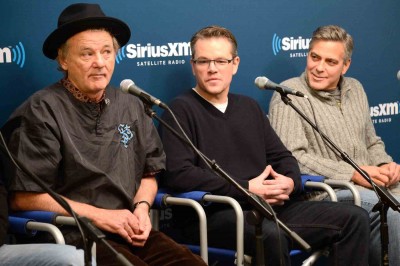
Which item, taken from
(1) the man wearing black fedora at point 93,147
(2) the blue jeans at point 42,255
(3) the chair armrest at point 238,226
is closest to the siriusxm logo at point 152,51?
(1) the man wearing black fedora at point 93,147

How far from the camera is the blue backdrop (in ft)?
11.8

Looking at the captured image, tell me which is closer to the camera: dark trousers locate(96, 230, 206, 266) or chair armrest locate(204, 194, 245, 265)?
dark trousers locate(96, 230, 206, 266)

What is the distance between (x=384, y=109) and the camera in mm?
5055

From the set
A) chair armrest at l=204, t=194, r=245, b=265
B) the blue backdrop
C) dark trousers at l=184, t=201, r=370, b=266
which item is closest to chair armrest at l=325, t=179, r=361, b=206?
dark trousers at l=184, t=201, r=370, b=266

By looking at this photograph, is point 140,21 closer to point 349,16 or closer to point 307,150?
point 307,150

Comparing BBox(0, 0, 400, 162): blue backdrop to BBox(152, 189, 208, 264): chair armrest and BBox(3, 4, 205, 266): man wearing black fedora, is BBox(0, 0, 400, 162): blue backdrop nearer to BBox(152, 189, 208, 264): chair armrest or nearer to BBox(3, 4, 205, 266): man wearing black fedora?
BBox(3, 4, 205, 266): man wearing black fedora

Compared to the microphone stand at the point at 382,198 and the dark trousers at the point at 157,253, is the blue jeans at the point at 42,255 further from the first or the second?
the microphone stand at the point at 382,198

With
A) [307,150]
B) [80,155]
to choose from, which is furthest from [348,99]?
[80,155]

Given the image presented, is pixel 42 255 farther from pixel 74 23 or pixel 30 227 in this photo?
pixel 74 23

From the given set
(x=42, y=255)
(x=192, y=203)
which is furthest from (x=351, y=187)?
(x=42, y=255)

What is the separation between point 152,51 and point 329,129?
1040mm

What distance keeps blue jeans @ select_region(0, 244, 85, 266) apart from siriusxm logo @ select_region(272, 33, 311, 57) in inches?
86.0

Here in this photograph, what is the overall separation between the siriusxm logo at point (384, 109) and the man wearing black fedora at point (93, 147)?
80.4 inches

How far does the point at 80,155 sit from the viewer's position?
10.2 feet
